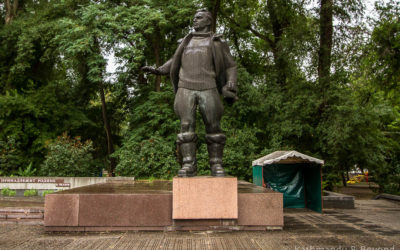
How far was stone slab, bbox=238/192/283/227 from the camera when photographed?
5.13m

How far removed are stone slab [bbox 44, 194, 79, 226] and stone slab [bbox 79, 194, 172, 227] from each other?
0.09m

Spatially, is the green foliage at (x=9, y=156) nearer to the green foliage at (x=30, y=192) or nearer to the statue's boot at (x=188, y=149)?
the green foliage at (x=30, y=192)

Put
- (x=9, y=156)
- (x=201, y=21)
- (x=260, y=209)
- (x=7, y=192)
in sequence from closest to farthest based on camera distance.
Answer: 1. (x=260, y=209)
2. (x=201, y=21)
3. (x=7, y=192)
4. (x=9, y=156)

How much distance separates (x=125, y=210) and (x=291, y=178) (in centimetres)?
788

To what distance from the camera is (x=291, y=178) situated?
1163cm

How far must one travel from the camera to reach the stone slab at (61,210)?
4.99 metres

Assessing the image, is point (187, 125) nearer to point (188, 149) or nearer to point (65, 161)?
point (188, 149)

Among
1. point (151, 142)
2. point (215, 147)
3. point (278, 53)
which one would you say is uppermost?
point (278, 53)

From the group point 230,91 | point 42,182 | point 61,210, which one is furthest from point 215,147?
point 42,182

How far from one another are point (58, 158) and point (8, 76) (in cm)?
695

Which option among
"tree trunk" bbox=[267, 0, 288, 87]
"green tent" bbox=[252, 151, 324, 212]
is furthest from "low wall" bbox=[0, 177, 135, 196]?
"tree trunk" bbox=[267, 0, 288, 87]

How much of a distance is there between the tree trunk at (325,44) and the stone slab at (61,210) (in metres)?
12.8

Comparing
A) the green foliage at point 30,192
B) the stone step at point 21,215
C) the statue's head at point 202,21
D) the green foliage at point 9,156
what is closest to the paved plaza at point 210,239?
the stone step at point 21,215

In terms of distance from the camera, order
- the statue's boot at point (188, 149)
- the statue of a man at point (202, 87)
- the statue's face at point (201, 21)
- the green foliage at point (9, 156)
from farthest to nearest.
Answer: the green foliage at point (9, 156), the statue's face at point (201, 21), the statue of a man at point (202, 87), the statue's boot at point (188, 149)
